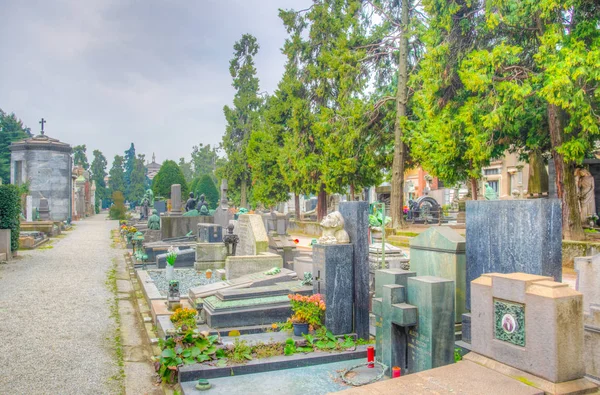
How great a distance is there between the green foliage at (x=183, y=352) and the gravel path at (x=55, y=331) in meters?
0.54

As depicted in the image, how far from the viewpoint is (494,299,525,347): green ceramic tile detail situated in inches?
143

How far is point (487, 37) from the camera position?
14625 millimetres

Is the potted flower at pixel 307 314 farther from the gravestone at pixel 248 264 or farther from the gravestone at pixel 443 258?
the gravestone at pixel 248 264

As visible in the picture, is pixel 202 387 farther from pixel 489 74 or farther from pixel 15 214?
pixel 15 214

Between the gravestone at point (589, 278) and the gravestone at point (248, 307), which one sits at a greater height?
the gravestone at point (589, 278)

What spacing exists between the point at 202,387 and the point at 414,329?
2138 mm

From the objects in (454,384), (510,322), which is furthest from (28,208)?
(510,322)

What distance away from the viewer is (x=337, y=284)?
611 cm

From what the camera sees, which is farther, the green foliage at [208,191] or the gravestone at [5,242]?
the green foliage at [208,191]

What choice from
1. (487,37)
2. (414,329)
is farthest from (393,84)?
(414,329)

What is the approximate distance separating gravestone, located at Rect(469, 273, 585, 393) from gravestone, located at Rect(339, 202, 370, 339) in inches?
91.7

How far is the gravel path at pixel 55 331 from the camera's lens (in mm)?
5262

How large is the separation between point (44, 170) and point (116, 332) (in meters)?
31.0

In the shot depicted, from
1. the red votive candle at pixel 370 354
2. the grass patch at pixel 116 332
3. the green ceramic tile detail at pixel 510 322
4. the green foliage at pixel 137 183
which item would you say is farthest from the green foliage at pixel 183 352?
the green foliage at pixel 137 183
